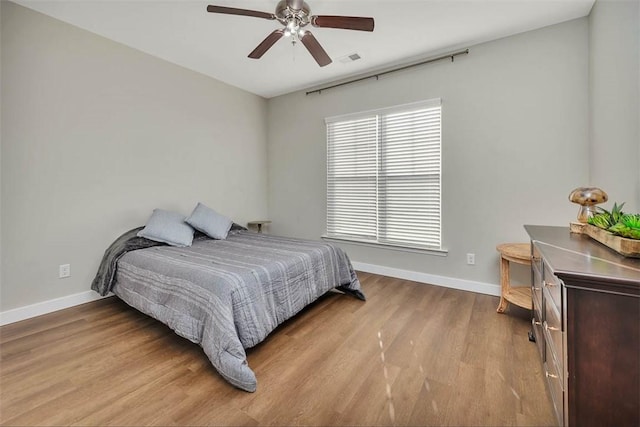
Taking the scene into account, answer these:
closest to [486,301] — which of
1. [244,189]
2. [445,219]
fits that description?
[445,219]

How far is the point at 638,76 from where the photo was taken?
171cm

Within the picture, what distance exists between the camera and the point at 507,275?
2.49m

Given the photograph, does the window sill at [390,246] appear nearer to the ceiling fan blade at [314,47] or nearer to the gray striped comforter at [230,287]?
the gray striped comforter at [230,287]

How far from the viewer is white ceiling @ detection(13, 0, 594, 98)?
235 cm

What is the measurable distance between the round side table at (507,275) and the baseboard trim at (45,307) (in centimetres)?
403

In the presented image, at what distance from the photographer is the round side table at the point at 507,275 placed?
2287mm

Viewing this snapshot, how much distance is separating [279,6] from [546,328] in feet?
8.73

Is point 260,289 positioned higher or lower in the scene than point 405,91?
lower

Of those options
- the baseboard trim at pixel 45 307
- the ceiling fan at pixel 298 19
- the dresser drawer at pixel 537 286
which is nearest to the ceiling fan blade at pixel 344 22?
the ceiling fan at pixel 298 19

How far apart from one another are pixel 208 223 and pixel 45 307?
1.63 m

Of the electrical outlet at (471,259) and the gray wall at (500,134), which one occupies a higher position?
the gray wall at (500,134)

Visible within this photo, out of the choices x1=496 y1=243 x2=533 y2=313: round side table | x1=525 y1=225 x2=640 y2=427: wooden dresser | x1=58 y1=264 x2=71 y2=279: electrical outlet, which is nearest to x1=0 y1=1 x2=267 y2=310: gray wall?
x1=58 y1=264 x2=71 y2=279: electrical outlet

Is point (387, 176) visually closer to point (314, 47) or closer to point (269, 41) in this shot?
point (314, 47)

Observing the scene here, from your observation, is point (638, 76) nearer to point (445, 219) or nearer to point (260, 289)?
point (445, 219)
